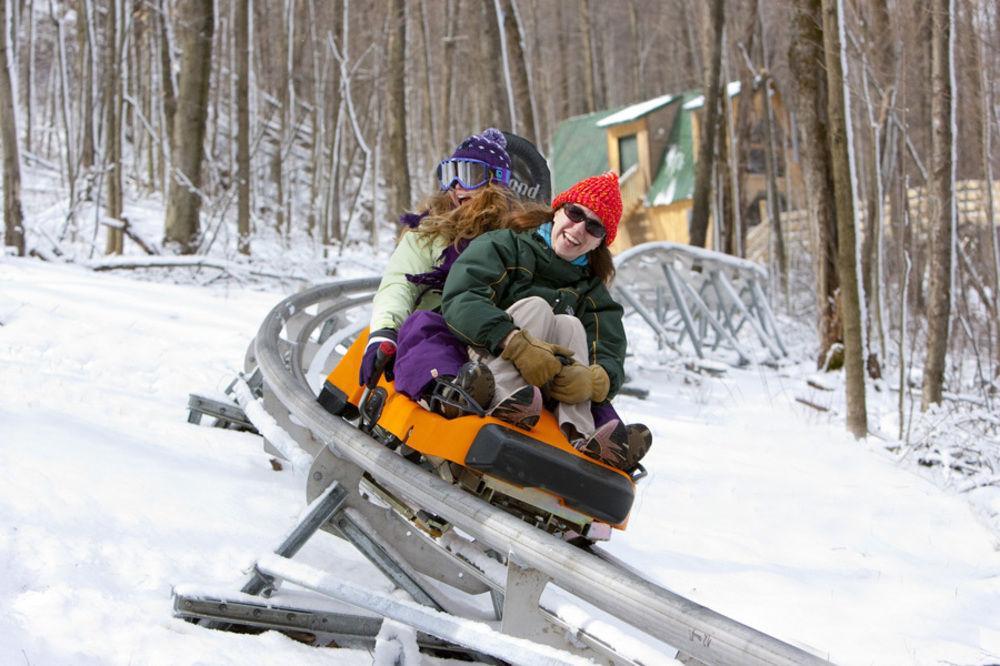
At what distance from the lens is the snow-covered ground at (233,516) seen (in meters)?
2.62

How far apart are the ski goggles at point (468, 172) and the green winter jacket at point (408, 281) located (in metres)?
0.35

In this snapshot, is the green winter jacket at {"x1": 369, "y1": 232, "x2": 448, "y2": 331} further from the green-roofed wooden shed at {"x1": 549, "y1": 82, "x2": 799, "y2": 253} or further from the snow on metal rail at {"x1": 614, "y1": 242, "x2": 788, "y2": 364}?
the green-roofed wooden shed at {"x1": 549, "y1": 82, "x2": 799, "y2": 253}

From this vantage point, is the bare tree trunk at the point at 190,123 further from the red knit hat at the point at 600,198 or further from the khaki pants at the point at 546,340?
the khaki pants at the point at 546,340

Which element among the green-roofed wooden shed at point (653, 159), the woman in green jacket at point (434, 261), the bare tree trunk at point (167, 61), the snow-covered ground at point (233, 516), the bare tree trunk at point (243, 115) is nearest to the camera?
the snow-covered ground at point (233, 516)

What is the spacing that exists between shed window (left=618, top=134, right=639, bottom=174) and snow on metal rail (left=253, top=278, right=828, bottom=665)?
83.9 feet

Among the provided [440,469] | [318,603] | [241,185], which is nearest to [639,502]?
[440,469]

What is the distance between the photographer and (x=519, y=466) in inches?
110

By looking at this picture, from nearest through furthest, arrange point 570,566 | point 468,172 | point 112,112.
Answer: point 570,566, point 468,172, point 112,112

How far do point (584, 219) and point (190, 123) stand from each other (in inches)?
387

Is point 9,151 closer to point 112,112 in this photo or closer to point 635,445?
point 112,112

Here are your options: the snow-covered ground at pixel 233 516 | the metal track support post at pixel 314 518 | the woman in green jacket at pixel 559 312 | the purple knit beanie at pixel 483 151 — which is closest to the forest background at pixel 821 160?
the snow-covered ground at pixel 233 516

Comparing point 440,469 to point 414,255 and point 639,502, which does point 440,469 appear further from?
point 639,502

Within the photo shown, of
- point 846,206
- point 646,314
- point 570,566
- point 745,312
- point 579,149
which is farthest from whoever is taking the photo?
point 579,149

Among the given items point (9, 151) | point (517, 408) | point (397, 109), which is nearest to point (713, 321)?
point (397, 109)
